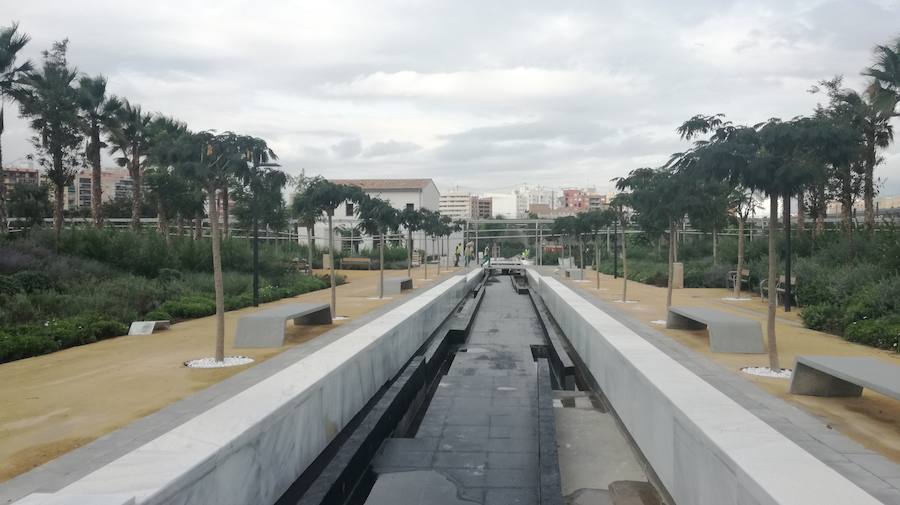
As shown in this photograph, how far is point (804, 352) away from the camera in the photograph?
353 inches

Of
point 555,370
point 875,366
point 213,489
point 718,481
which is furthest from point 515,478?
point 555,370

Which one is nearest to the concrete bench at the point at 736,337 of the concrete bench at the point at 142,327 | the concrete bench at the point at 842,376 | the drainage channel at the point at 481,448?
the drainage channel at the point at 481,448

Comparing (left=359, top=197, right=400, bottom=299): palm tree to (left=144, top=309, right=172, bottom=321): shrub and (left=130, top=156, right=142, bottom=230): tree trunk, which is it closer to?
(left=144, top=309, right=172, bottom=321): shrub

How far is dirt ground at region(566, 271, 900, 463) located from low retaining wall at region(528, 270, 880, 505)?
4.49 ft

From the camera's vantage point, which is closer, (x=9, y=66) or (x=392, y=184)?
(x=9, y=66)

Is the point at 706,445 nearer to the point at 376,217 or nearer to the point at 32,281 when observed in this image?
the point at 32,281

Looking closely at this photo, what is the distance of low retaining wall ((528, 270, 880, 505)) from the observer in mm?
2865

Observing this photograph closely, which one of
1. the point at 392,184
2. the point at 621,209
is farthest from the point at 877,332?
the point at 392,184

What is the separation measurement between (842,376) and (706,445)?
9.00ft

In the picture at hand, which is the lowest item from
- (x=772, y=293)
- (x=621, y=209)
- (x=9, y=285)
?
(x=9, y=285)

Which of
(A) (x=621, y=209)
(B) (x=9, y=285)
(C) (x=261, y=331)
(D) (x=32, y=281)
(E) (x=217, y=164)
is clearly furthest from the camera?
(A) (x=621, y=209)

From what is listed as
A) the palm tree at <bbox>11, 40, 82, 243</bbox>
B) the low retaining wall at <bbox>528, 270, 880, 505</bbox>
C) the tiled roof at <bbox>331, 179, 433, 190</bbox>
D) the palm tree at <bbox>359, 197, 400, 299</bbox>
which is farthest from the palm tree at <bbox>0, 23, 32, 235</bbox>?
the tiled roof at <bbox>331, 179, 433, 190</bbox>

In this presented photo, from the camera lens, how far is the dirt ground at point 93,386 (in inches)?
205

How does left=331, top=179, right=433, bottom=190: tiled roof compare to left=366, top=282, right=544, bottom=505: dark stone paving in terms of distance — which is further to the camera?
left=331, top=179, right=433, bottom=190: tiled roof
